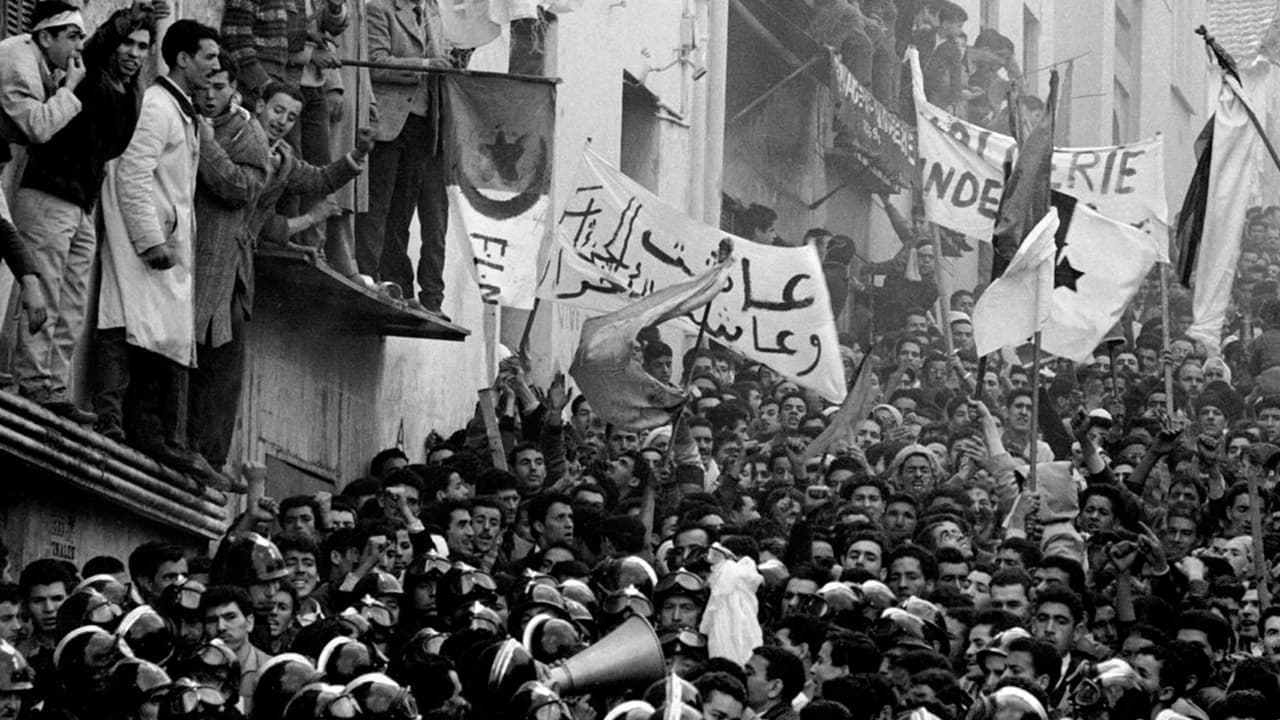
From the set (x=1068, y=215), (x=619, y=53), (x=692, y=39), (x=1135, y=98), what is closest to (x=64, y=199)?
(x=1068, y=215)

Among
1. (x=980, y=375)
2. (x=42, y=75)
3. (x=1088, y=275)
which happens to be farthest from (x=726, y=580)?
(x=1088, y=275)

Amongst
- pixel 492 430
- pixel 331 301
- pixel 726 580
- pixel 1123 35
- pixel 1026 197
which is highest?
pixel 1123 35

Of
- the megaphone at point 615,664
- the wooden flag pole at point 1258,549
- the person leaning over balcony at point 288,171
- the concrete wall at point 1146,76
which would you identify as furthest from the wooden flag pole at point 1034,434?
the concrete wall at point 1146,76

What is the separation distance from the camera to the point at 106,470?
13.5 metres

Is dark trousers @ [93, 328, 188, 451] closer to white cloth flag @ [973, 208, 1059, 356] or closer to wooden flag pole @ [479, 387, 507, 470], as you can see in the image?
wooden flag pole @ [479, 387, 507, 470]

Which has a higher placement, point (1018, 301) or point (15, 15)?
point (15, 15)

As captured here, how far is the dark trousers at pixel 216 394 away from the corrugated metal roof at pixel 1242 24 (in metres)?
15.1

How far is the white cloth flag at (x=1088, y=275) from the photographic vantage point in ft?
67.0

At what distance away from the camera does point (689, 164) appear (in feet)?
89.6

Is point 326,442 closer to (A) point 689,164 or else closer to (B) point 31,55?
(B) point 31,55

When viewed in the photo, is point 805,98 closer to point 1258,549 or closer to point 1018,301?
point 1018,301

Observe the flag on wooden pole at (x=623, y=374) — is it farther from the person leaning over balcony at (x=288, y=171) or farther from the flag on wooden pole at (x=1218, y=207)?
the flag on wooden pole at (x=1218, y=207)

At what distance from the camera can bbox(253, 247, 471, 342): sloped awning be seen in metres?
16.7

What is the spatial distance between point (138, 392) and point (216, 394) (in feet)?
3.59
